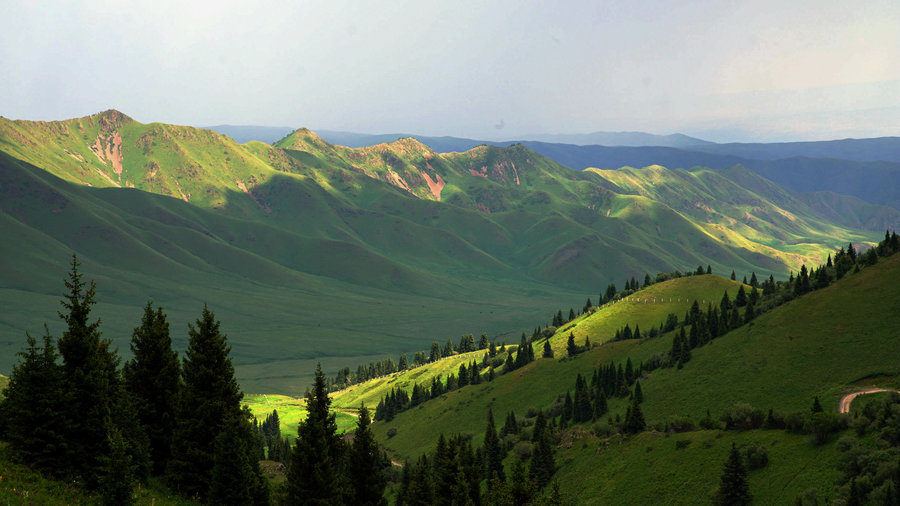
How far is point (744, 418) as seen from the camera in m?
67.0

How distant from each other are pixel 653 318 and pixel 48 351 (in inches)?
6515

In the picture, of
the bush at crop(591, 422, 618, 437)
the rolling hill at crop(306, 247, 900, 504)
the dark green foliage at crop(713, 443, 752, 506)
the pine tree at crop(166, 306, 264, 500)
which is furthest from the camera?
the bush at crop(591, 422, 618, 437)

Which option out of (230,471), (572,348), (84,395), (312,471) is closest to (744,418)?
(312,471)

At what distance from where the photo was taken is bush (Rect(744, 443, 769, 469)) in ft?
187

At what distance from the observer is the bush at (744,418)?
6581 centimetres

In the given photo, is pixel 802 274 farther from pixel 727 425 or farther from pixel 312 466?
pixel 312 466

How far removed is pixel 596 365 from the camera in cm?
13838

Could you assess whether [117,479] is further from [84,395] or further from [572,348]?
[572,348]

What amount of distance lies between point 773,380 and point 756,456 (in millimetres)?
36458

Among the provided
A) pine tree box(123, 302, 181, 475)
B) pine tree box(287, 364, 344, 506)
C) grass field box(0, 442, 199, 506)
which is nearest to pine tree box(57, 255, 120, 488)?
grass field box(0, 442, 199, 506)

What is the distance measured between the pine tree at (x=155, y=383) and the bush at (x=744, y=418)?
5994cm

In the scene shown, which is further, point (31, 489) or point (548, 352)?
point (548, 352)

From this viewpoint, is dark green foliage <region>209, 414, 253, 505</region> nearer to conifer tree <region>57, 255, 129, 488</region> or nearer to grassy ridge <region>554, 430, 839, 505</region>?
conifer tree <region>57, 255, 129, 488</region>

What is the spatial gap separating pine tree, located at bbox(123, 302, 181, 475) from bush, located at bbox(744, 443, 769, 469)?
5304cm
